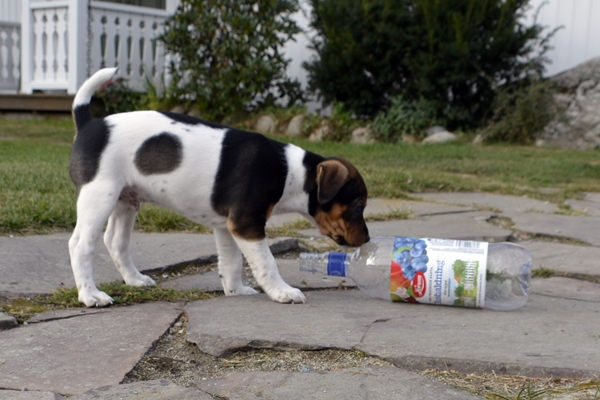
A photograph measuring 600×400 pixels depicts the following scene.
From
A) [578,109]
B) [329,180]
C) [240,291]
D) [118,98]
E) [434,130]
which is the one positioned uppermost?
[578,109]

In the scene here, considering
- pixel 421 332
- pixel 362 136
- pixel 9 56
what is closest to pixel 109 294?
pixel 421 332

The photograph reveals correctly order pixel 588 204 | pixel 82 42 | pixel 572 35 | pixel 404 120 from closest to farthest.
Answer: pixel 588 204, pixel 404 120, pixel 572 35, pixel 82 42

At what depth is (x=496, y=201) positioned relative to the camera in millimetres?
5324

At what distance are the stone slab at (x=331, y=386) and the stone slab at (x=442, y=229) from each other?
1.99 meters

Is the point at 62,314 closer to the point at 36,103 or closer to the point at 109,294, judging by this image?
the point at 109,294

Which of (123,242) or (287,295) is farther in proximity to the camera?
(123,242)

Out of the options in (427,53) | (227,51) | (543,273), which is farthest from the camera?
(227,51)

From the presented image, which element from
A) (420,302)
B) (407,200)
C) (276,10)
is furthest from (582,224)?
(276,10)

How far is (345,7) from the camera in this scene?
403 inches

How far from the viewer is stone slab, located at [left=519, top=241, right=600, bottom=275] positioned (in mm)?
3363

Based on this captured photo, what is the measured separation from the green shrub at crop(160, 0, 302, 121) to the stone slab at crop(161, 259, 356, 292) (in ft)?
24.4

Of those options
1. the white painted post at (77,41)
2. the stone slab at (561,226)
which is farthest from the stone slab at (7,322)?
the white painted post at (77,41)

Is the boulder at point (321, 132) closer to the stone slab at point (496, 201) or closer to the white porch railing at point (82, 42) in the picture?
the white porch railing at point (82, 42)

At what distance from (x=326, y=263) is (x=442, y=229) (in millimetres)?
1324
